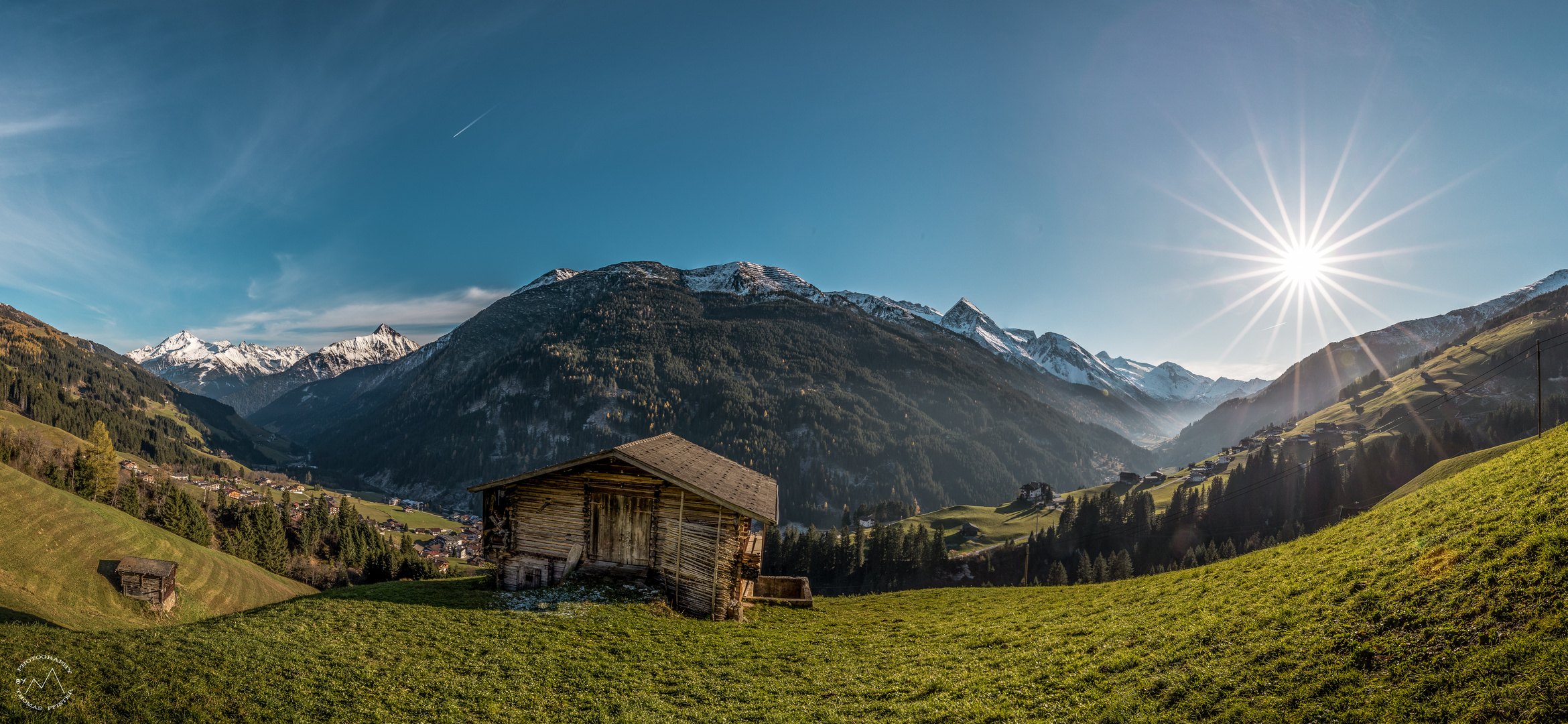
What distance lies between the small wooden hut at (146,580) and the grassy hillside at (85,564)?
0.71m

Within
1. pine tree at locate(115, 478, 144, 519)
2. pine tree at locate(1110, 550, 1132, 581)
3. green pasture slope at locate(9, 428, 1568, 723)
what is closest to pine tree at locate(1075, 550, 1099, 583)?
pine tree at locate(1110, 550, 1132, 581)

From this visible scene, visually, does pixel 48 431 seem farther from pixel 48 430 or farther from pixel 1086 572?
pixel 1086 572

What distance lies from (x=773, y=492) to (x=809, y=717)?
24.2 meters

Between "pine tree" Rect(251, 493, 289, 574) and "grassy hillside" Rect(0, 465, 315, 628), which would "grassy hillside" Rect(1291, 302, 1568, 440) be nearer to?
"grassy hillside" Rect(0, 465, 315, 628)

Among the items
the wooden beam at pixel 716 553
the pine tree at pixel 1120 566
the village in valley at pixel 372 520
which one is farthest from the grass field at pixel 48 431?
the pine tree at pixel 1120 566

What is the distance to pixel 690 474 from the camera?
26.5 m

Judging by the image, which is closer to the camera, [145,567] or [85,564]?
[85,564]

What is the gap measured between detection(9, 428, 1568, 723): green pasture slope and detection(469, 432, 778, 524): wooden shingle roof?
553 cm

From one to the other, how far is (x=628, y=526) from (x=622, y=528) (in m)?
0.34

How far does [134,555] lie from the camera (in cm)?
5509

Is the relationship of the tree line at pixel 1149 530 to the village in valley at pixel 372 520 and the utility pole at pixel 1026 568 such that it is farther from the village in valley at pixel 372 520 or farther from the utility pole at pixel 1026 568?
the village in valley at pixel 372 520

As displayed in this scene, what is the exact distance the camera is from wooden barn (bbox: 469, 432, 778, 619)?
2400cm

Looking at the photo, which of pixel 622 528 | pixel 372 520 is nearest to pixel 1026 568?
pixel 622 528

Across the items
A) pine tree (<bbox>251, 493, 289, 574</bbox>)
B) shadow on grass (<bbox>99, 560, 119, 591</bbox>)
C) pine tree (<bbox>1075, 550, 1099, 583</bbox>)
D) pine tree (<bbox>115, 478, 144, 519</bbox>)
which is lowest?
pine tree (<bbox>1075, 550, 1099, 583</bbox>)
